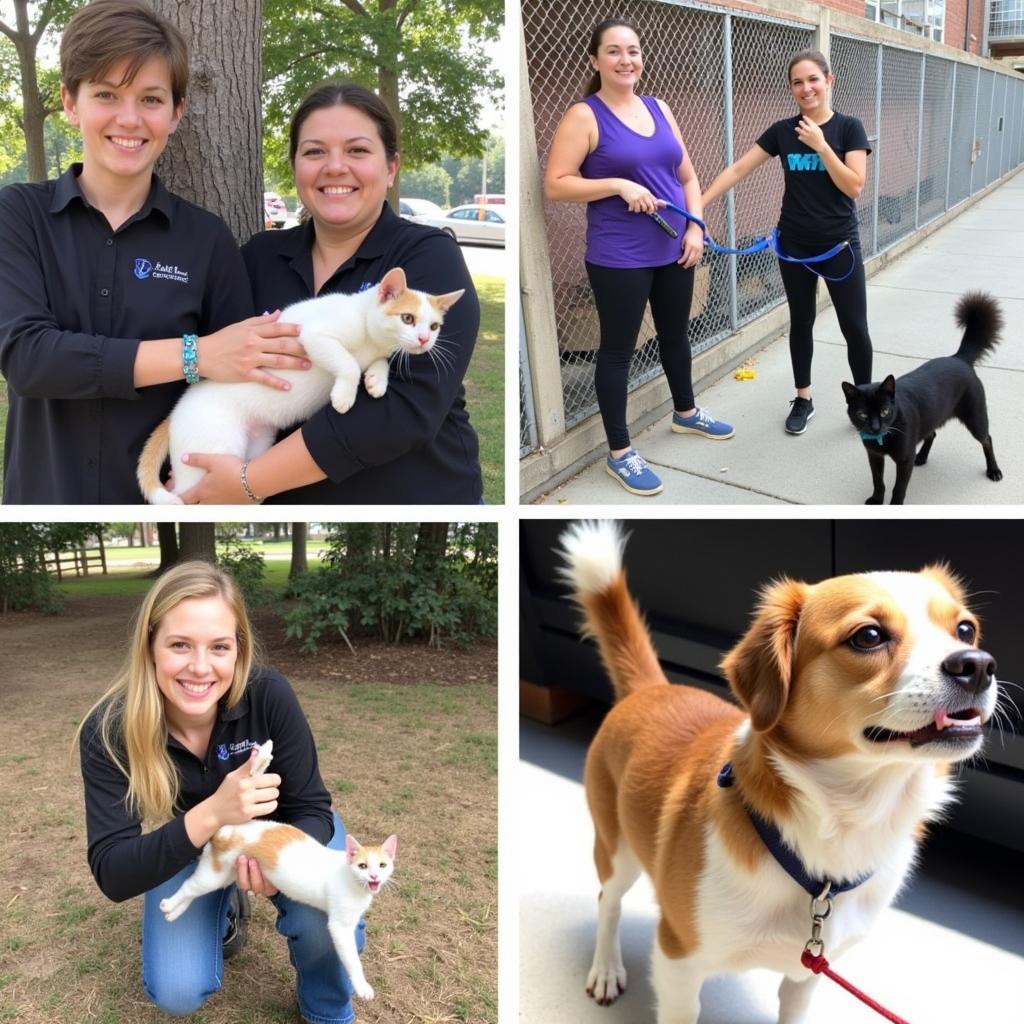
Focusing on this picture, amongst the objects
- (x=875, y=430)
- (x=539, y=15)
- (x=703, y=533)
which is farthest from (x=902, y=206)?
(x=703, y=533)

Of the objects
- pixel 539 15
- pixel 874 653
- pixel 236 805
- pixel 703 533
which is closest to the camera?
pixel 874 653

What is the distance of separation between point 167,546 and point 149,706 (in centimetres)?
222

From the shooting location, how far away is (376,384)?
95.6 inches

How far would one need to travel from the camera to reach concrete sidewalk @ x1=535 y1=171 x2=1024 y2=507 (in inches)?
163

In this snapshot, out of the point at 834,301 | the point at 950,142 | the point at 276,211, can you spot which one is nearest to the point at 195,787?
the point at 834,301

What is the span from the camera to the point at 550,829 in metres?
3.28

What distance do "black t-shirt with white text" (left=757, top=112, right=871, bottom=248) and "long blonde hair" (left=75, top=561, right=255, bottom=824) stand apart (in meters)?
3.03

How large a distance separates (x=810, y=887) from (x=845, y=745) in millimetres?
382

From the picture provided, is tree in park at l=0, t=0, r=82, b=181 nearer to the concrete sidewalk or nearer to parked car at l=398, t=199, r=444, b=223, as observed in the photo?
parked car at l=398, t=199, r=444, b=223

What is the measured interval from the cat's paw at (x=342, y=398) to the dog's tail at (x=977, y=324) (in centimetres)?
310

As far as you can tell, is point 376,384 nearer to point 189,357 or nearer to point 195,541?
point 189,357

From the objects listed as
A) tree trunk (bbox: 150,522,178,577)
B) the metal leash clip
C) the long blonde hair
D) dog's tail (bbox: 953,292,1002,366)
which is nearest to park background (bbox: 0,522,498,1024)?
tree trunk (bbox: 150,522,178,577)

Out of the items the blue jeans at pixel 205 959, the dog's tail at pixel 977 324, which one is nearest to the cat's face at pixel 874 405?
the dog's tail at pixel 977 324

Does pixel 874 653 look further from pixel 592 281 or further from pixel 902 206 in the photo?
pixel 902 206
